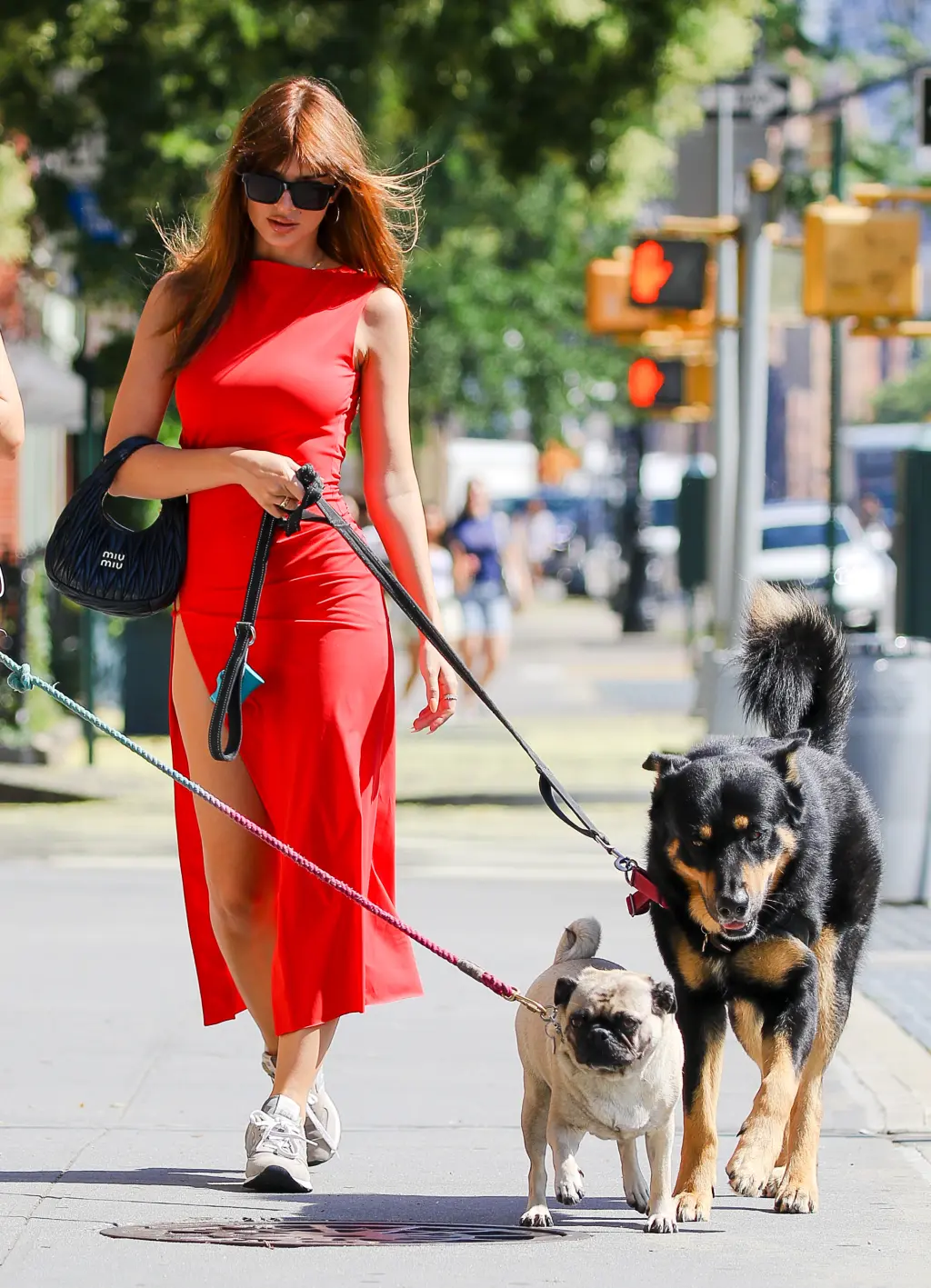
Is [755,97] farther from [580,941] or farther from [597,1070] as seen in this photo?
[597,1070]

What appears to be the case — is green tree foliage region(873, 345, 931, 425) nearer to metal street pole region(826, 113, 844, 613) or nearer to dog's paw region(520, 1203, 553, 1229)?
metal street pole region(826, 113, 844, 613)

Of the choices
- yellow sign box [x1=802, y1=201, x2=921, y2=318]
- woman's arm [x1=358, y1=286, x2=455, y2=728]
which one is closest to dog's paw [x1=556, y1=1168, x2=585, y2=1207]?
woman's arm [x1=358, y1=286, x2=455, y2=728]

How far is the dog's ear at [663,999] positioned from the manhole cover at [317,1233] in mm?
550

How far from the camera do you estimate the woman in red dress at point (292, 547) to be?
16.2 ft

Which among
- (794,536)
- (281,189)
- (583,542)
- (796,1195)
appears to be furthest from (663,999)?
(583,542)

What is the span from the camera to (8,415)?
4.70 m

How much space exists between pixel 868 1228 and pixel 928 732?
4.95 metres

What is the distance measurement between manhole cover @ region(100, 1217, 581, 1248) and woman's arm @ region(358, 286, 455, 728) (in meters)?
1.04

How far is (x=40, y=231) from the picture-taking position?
648 inches

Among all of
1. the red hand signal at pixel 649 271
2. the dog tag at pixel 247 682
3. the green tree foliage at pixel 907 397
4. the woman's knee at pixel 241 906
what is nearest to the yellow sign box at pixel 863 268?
the red hand signal at pixel 649 271

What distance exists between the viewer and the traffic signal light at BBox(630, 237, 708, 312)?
1556cm

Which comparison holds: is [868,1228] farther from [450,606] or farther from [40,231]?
[450,606]

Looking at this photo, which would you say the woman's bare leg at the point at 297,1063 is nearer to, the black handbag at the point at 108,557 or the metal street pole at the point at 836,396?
the black handbag at the point at 108,557

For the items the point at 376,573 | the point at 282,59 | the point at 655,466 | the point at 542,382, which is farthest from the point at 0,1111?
the point at 655,466
